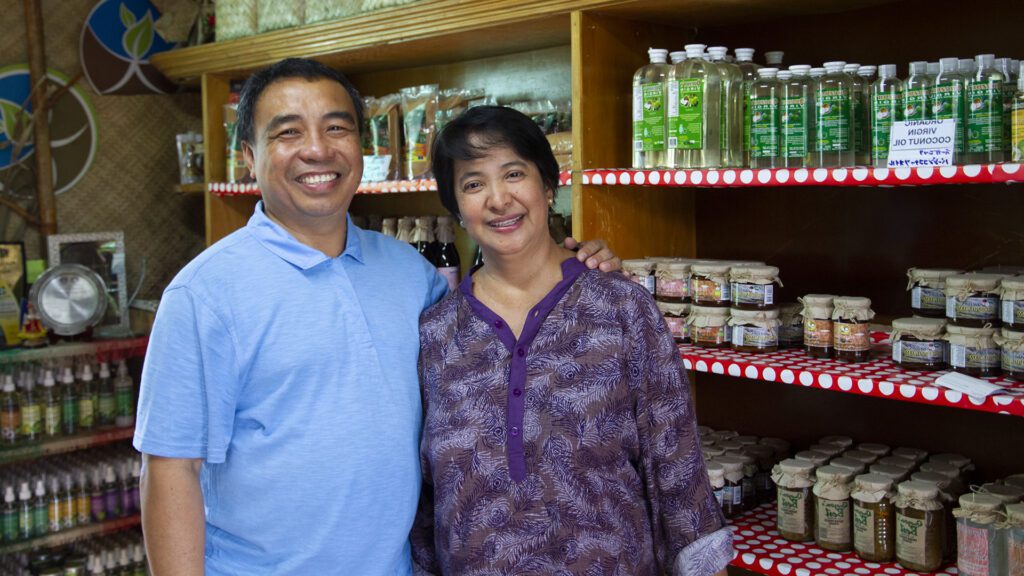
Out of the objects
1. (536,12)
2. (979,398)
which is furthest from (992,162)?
(536,12)

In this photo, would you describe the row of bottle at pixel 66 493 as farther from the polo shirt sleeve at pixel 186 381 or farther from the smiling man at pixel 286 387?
the polo shirt sleeve at pixel 186 381

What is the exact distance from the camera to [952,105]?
2.15 m

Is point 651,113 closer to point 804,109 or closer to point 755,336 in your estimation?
point 804,109

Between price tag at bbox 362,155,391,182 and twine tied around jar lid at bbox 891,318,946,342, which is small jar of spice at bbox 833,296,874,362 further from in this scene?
price tag at bbox 362,155,391,182

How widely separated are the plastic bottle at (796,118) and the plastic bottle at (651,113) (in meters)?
0.32

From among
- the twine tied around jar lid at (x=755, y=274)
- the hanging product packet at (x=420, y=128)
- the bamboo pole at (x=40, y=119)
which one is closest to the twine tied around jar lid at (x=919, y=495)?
the twine tied around jar lid at (x=755, y=274)

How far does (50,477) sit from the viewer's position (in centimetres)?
389

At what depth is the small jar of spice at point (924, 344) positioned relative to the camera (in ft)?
7.53

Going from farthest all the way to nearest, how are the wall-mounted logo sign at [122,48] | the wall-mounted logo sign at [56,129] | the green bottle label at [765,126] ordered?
the wall-mounted logo sign at [122,48]
the wall-mounted logo sign at [56,129]
the green bottle label at [765,126]

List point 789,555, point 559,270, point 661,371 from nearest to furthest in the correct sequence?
point 661,371 < point 559,270 < point 789,555

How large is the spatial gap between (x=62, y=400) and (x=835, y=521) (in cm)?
309

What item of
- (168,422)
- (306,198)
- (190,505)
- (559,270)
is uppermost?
(306,198)

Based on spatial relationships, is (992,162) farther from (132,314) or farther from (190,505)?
(132,314)

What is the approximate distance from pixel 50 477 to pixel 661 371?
3.06 m
